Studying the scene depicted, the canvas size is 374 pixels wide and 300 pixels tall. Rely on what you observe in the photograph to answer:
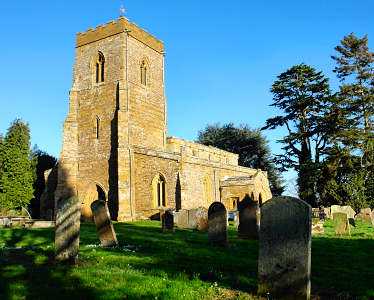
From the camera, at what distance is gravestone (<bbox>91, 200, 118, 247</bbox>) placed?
8.66m

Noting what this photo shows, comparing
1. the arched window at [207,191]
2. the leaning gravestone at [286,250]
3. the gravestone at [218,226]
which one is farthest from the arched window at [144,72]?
the leaning gravestone at [286,250]

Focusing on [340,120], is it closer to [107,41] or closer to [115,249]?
[107,41]

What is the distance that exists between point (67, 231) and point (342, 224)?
32.1ft

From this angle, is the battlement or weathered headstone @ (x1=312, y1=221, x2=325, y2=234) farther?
the battlement

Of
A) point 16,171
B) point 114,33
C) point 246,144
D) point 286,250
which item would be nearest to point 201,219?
point 286,250

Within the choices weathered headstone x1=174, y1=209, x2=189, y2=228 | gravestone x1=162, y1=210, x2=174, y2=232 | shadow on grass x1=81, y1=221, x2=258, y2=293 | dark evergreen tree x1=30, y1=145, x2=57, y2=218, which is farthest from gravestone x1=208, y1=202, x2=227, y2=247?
dark evergreen tree x1=30, y1=145, x2=57, y2=218

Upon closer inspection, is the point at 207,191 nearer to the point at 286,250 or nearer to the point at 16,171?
the point at 16,171

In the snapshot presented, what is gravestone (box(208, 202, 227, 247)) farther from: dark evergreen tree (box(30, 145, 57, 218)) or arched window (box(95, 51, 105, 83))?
dark evergreen tree (box(30, 145, 57, 218))

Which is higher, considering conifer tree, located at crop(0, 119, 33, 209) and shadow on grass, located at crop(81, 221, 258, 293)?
conifer tree, located at crop(0, 119, 33, 209)

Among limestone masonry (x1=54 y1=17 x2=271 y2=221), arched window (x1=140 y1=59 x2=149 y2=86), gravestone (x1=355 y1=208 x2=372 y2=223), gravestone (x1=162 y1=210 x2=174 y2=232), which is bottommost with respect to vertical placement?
gravestone (x1=355 y1=208 x2=372 y2=223)

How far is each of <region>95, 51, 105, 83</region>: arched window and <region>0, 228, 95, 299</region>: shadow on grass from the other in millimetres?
18455

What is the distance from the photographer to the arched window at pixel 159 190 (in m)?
22.1

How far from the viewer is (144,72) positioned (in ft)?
83.8

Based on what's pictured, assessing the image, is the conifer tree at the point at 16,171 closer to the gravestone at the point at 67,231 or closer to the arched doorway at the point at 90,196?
the arched doorway at the point at 90,196
